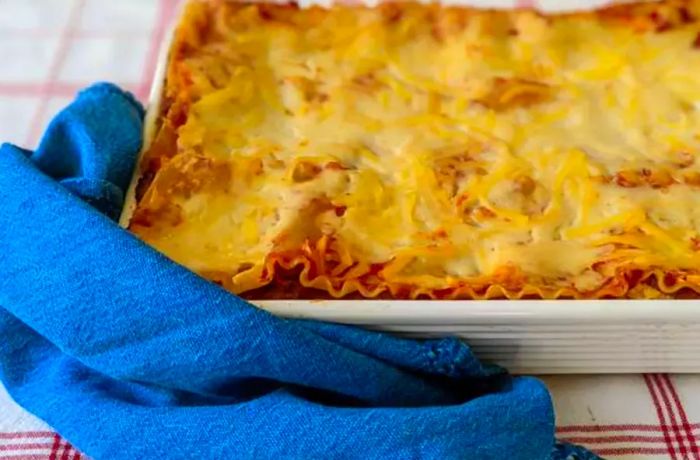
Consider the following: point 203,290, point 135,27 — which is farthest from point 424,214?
point 135,27

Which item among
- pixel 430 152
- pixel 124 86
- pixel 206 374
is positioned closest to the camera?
pixel 206 374

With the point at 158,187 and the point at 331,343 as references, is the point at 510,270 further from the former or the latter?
the point at 158,187

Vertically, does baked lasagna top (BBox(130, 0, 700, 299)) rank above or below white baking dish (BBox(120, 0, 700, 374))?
above

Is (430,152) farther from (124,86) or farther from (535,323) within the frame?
(124,86)

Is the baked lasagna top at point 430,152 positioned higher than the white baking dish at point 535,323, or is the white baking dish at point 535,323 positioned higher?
the baked lasagna top at point 430,152

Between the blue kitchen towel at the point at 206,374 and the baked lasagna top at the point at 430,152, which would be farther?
the baked lasagna top at the point at 430,152

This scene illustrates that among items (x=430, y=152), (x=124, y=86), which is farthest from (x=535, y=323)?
(x=124, y=86)
